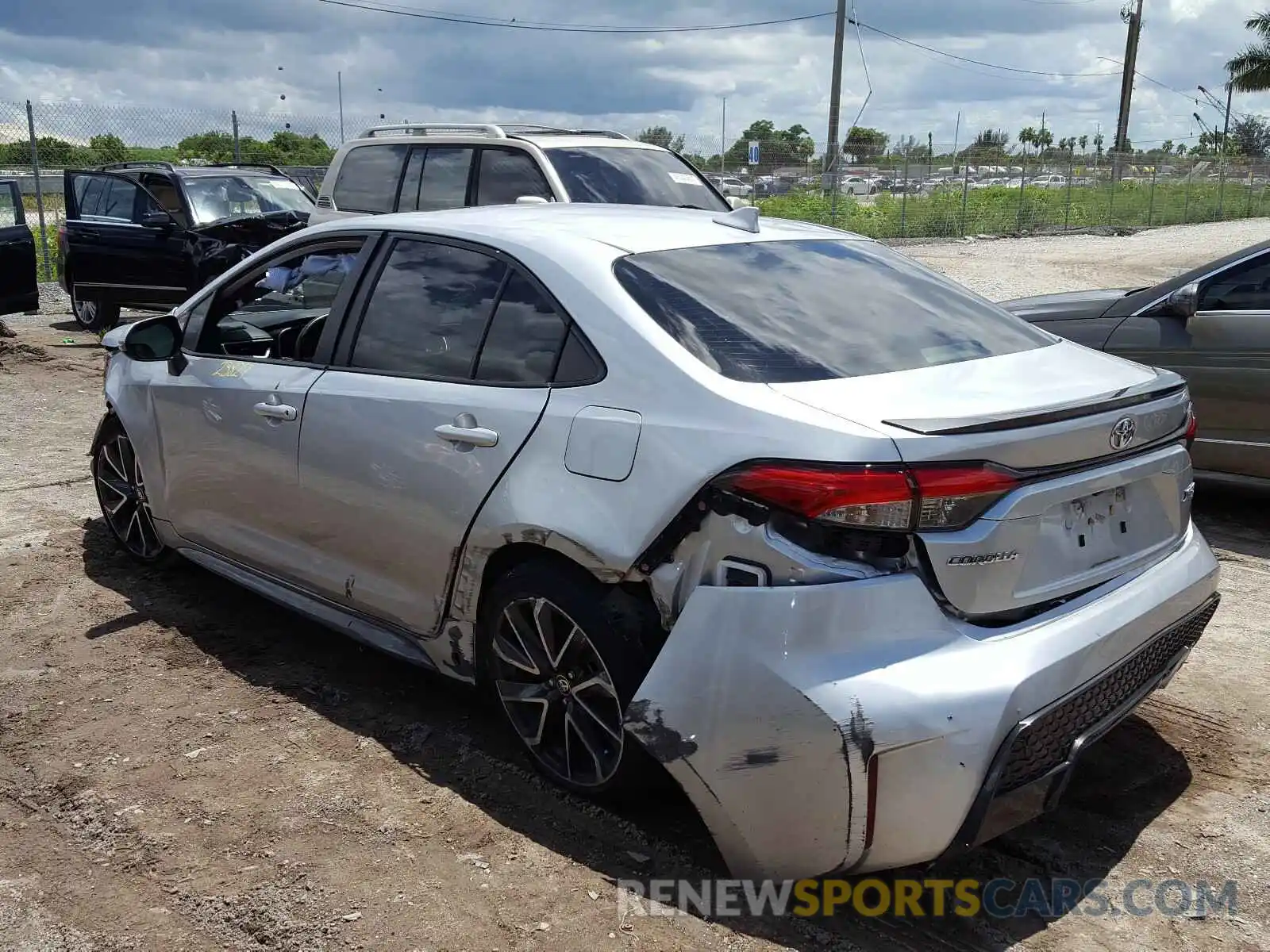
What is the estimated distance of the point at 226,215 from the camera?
12602 millimetres

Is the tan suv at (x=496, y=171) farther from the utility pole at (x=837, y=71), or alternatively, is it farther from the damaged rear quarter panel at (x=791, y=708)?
the utility pole at (x=837, y=71)

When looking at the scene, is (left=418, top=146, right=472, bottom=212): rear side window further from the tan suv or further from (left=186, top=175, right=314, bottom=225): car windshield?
(left=186, top=175, right=314, bottom=225): car windshield

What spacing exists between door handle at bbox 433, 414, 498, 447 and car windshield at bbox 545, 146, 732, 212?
211 inches

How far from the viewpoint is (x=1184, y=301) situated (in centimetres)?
625

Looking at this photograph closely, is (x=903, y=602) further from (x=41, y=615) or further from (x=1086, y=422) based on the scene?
(x=41, y=615)

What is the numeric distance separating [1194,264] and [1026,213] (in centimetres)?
1028

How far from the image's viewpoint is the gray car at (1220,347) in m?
6.04

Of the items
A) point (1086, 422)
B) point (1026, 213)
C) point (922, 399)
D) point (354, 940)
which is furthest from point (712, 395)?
point (1026, 213)

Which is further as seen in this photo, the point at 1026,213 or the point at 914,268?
the point at 1026,213

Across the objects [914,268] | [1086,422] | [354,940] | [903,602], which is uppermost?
[914,268]

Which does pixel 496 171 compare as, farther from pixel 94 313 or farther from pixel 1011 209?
pixel 1011 209

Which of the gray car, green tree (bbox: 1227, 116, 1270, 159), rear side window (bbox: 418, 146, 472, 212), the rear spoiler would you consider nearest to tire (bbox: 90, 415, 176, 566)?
the rear spoiler

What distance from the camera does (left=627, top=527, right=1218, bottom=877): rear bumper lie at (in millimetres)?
2604

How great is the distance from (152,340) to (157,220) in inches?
339
